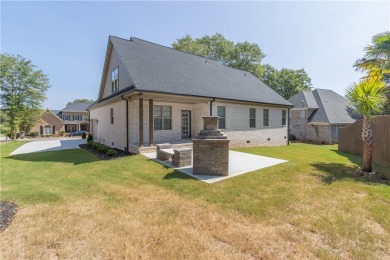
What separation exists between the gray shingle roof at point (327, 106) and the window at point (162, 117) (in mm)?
21858

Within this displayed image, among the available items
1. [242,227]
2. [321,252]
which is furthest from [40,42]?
[321,252]

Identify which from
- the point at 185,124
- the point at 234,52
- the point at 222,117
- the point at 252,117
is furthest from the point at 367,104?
the point at 234,52

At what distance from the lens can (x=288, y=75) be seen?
39000mm

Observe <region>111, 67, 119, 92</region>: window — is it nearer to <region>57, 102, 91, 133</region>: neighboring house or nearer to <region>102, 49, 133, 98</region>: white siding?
<region>102, 49, 133, 98</region>: white siding

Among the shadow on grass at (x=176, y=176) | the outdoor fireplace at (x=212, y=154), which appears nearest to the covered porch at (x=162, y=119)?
the shadow on grass at (x=176, y=176)

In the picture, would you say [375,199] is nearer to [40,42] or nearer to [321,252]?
[321,252]

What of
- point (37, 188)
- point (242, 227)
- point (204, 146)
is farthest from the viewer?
point (204, 146)

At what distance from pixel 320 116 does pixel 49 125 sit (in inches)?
2058

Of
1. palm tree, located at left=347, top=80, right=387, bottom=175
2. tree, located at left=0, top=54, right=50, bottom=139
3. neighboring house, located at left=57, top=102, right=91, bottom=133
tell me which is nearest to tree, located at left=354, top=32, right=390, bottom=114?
palm tree, located at left=347, top=80, right=387, bottom=175

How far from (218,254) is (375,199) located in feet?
14.9

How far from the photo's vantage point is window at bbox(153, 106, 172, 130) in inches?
483

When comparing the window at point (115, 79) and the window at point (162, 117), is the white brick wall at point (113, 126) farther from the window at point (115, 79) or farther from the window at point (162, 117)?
the window at point (162, 117)

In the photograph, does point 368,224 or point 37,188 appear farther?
point 37,188

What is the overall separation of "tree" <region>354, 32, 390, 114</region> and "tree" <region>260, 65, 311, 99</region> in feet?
95.4
